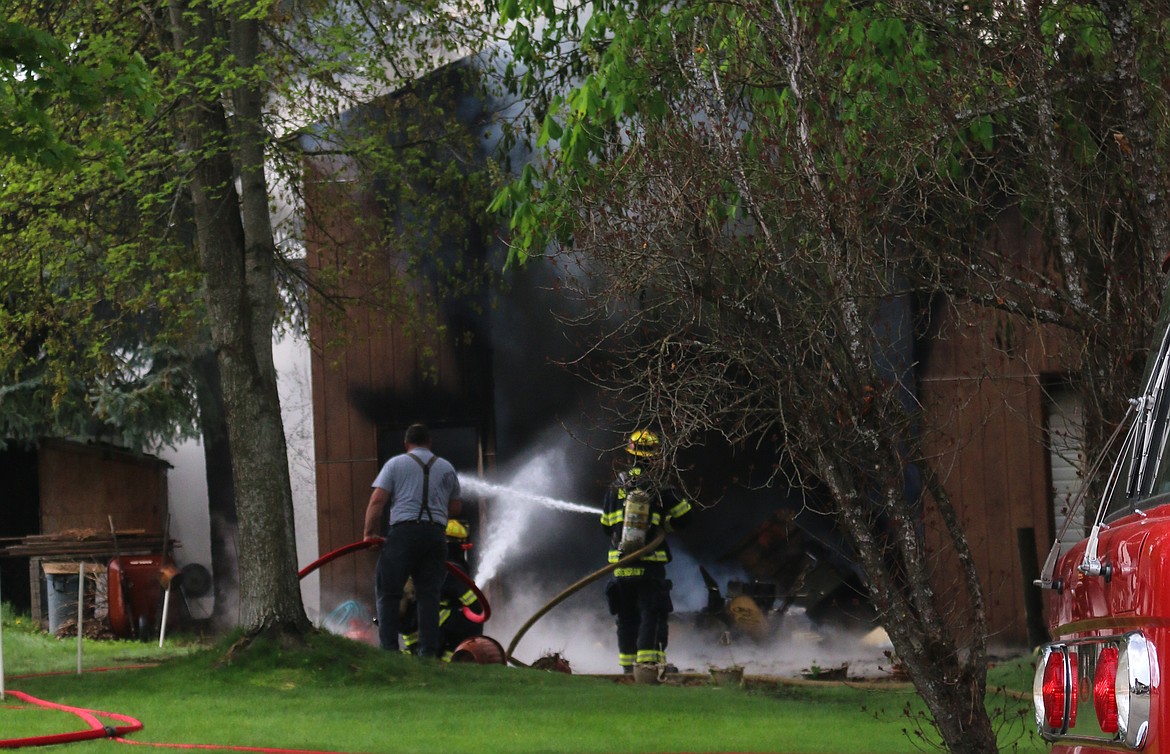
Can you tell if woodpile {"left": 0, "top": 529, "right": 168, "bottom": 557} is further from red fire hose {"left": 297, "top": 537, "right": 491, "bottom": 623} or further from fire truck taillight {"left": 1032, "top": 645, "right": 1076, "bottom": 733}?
fire truck taillight {"left": 1032, "top": 645, "right": 1076, "bottom": 733}

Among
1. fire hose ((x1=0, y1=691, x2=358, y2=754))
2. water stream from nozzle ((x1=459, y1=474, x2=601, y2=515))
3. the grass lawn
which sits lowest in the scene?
the grass lawn

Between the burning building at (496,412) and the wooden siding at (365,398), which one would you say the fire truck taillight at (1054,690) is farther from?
the wooden siding at (365,398)

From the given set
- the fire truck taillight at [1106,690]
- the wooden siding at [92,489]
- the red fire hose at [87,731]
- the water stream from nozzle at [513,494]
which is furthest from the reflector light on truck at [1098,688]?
the wooden siding at [92,489]

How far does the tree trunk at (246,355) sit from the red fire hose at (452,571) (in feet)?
1.42

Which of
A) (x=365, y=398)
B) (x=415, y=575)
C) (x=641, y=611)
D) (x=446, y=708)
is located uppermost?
(x=365, y=398)

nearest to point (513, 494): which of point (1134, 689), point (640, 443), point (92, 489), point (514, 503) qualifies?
point (514, 503)

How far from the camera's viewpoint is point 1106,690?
2201 millimetres

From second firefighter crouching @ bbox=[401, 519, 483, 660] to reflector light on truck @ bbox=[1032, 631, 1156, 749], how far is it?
10.5 metres

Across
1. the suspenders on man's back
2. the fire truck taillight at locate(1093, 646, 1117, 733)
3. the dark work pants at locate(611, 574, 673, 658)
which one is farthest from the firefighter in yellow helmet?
the fire truck taillight at locate(1093, 646, 1117, 733)

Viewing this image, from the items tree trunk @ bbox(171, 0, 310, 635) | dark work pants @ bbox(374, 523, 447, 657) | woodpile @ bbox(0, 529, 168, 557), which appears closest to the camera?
tree trunk @ bbox(171, 0, 310, 635)

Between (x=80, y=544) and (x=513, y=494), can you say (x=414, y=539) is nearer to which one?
(x=513, y=494)

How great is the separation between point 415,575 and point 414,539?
0.39 metres

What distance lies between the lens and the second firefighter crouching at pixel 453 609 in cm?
1316

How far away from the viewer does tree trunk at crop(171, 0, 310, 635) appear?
11039 millimetres
